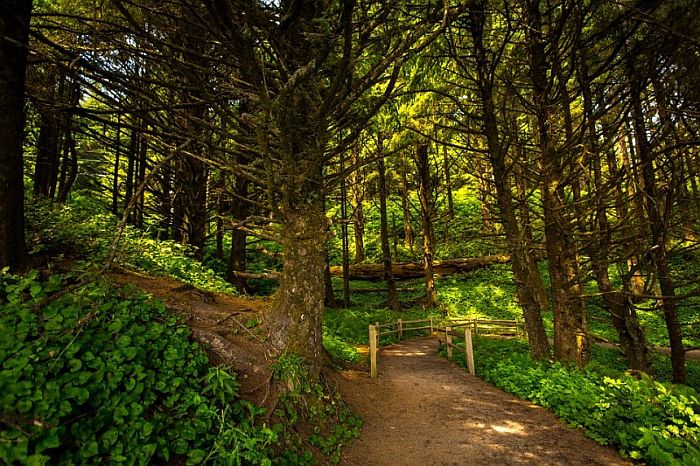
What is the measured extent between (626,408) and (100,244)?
895 cm

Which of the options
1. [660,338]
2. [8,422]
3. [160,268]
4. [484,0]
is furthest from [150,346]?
[660,338]

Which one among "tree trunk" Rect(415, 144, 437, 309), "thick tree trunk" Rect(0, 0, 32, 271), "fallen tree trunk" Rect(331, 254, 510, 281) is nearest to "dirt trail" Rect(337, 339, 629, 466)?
"thick tree trunk" Rect(0, 0, 32, 271)

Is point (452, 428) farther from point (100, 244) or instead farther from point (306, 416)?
point (100, 244)

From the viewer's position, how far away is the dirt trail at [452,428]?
4.64 meters

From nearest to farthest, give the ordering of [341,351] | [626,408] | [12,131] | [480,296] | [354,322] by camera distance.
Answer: [12,131] → [626,408] → [341,351] → [354,322] → [480,296]

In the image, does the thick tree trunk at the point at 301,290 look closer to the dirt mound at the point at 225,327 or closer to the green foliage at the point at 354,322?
the dirt mound at the point at 225,327

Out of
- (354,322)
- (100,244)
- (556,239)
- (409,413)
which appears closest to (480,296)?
(354,322)

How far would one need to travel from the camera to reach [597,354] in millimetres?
12258

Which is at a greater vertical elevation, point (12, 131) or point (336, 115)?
point (336, 115)

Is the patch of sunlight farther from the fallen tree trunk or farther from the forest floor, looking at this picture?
the fallen tree trunk

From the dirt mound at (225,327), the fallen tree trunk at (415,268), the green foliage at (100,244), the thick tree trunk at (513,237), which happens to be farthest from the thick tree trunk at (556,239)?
the fallen tree trunk at (415,268)

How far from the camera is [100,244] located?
6027mm

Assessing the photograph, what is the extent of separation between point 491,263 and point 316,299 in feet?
65.2

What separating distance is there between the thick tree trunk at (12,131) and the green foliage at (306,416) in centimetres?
341
